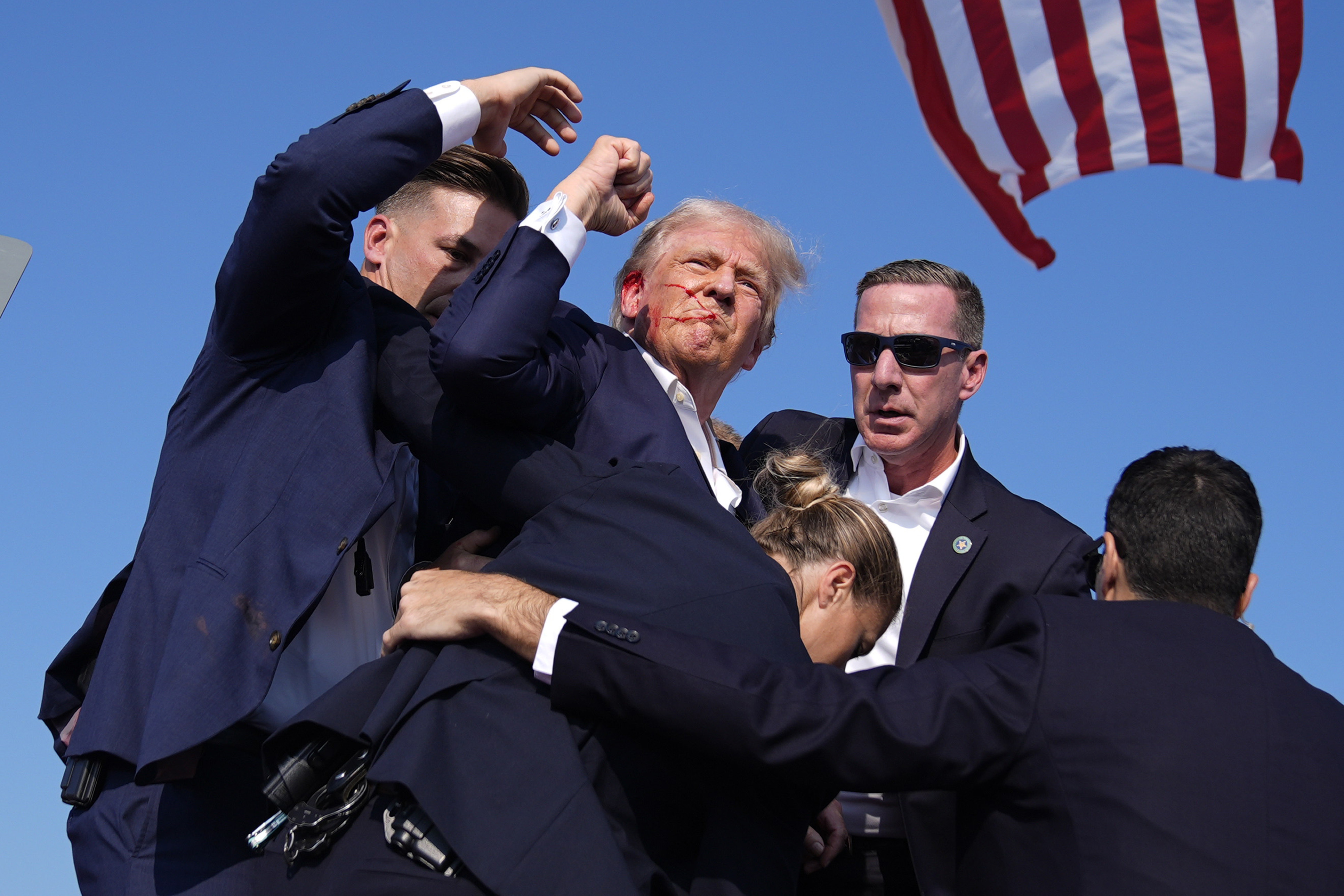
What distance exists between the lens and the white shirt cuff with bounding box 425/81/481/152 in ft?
11.5

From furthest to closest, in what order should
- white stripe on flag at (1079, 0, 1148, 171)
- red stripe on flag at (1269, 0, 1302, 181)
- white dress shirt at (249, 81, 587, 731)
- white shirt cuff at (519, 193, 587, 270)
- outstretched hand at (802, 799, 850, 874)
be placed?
1. white stripe on flag at (1079, 0, 1148, 171)
2. red stripe on flag at (1269, 0, 1302, 181)
3. outstretched hand at (802, 799, 850, 874)
4. white shirt cuff at (519, 193, 587, 270)
5. white dress shirt at (249, 81, 587, 731)

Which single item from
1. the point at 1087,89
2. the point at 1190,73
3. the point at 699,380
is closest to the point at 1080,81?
the point at 1087,89

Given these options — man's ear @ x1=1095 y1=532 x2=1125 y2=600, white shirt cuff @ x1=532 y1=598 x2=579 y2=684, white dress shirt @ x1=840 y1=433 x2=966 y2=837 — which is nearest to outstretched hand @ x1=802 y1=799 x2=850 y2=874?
white dress shirt @ x1=840 y1=433 x2=966 y2=837

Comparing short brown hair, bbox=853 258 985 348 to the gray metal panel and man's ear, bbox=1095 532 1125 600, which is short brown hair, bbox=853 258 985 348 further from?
the gray metal panel

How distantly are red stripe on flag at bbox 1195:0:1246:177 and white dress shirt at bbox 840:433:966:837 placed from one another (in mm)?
1607

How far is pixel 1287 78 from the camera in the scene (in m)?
4.67

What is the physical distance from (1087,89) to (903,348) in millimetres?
1290

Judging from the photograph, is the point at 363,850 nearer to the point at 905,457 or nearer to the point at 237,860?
the point at 237,860

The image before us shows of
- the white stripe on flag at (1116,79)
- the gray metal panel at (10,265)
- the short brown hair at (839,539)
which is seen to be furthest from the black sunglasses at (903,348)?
the gray metal panel at (10,265)

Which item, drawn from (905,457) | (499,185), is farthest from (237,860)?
(905,457)

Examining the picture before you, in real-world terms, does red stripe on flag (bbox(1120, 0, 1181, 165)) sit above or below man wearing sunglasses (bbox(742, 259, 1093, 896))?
above

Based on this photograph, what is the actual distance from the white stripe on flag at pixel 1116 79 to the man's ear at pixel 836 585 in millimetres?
2380

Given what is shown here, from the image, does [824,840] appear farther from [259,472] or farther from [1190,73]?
[1190,73]

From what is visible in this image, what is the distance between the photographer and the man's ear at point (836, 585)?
11.9 ft
